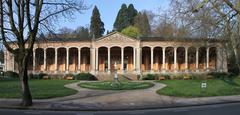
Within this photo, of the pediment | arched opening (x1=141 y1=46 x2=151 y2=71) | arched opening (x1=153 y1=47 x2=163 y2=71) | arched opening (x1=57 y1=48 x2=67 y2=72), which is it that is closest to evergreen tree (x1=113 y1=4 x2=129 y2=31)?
arched opening (x1=153 y1=47 x2=163 y2=71)

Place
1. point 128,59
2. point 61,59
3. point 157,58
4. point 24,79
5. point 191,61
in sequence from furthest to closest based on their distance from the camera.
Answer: point 61,59, point 157,58, point 128,59, point 191,61, point 24,79

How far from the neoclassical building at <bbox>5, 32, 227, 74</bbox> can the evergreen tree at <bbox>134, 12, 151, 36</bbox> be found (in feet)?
100

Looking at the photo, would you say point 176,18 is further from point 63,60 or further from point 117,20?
point 117,20

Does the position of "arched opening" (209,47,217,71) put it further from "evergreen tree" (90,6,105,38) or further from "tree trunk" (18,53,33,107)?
"tree trunk" (18,53,33,107)

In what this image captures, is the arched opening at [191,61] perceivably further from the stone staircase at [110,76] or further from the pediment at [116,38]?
the stone staircase at [110,76]

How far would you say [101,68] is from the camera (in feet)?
268

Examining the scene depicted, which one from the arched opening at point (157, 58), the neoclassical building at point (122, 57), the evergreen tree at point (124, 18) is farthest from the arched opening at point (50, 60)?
the evergreen tree at point (124, 18)

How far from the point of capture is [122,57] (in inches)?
3014

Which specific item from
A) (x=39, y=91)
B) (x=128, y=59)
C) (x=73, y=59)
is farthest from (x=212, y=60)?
(x=39, y=91)

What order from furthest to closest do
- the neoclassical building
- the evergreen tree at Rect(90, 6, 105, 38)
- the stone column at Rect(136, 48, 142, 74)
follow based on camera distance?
1. the evergreen tree at Rect(90, 6, 105, 38)
2. the stone column at Rect(136, 48, 142, 74)
3. the neoclassical building

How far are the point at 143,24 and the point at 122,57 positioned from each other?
126ft

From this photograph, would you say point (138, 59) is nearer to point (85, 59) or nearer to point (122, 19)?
point (85, 59)

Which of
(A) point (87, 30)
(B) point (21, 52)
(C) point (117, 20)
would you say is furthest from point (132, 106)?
(A) point (87, 30)

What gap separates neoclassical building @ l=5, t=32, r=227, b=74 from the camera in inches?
3007
